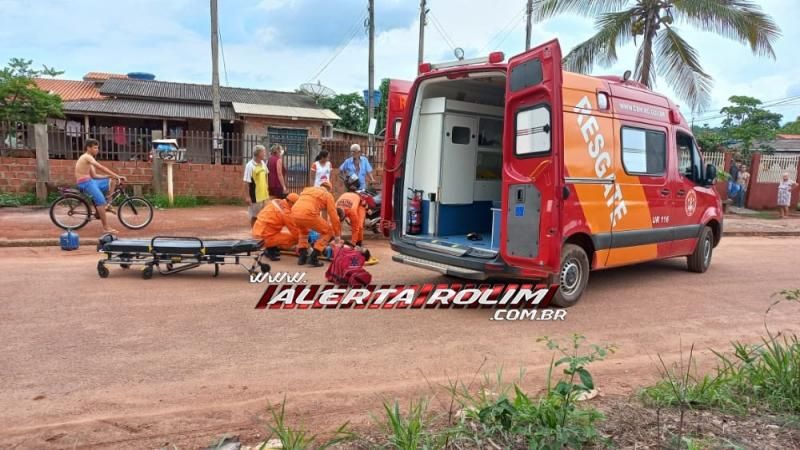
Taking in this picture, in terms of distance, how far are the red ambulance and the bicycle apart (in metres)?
5.94

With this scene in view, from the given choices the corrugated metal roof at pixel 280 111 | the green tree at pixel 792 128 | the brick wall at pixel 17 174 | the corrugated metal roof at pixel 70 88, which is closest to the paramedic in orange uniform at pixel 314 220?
the brick wall at pixel 17 174

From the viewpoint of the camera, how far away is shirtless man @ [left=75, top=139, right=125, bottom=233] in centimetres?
961

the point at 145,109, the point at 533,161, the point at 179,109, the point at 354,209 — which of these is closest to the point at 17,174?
the point at 145,109

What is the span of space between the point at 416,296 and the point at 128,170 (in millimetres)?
10692

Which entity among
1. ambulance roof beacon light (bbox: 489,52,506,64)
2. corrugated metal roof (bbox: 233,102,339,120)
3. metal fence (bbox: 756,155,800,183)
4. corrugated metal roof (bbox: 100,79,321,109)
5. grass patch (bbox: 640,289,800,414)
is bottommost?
grass patch (bbox: 640,289,800,414)

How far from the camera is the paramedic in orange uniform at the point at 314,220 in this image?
7.75 metres

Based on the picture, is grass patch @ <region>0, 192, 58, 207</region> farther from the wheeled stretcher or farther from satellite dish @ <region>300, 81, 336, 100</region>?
satellite dish @ <region>300, 81, 336, 100</region>

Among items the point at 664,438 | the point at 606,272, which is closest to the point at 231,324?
the point at 664,438

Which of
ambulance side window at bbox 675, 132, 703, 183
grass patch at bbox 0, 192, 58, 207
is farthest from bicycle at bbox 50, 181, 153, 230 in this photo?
ambulance side window at bbox 675, 132, 703, 183

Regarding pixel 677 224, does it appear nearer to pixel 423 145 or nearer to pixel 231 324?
pixel 423 145

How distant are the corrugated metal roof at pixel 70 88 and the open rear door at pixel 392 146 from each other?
736 inches

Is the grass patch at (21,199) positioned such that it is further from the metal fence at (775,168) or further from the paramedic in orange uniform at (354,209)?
the metal fence at (775,168)

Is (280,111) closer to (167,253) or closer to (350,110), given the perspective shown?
(350,110)

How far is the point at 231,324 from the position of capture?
5.25 meters
